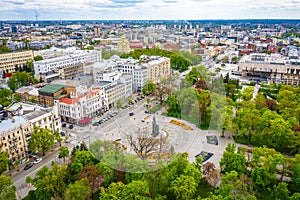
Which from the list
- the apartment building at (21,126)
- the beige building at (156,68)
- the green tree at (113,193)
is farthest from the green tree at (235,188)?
the beige building at (156,68)

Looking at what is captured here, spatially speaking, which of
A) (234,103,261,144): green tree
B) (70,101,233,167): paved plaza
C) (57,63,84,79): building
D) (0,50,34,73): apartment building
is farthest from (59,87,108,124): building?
(0,50,34,73): apartment building

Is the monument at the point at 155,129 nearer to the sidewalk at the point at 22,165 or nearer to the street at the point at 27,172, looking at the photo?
the street at the point at 27,172

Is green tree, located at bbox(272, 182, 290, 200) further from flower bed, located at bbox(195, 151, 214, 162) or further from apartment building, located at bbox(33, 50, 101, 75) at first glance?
apartment building, located at bbox(33, 50, 101, 75)

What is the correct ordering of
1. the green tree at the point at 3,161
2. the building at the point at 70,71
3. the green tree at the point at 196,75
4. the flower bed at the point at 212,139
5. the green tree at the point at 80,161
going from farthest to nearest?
the building at the point at 70,71 < the green tree at the point at 196,75 < the flower bed at the point at 212,139 < the green tree at the point at 3,161 < the green tree at the point at 80,161

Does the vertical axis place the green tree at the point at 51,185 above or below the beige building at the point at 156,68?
below

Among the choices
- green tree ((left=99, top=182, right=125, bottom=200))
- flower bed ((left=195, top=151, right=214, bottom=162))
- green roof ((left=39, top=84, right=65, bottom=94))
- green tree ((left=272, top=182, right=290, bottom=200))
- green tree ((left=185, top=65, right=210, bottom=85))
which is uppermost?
green tree ((left=185, top=65, right=210, bottom=85))
